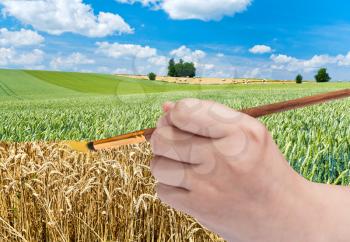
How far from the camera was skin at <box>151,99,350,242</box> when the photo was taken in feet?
2.49

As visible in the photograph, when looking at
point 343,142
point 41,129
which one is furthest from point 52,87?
point 343,142

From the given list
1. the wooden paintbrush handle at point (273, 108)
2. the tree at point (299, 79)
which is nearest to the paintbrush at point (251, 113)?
the wooden paintbrush handle at point (273, 108)

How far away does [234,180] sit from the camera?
0.77m

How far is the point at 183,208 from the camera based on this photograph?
88 cm

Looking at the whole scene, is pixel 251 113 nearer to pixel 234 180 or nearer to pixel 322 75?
pixel 234 180

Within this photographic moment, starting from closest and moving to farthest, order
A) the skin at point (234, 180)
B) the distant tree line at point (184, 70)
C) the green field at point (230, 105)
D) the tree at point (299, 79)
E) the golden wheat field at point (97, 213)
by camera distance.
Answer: the skin at point (234, 180)
the distant tree line at point (184, 70)
the golden wheat field at point (97, 213)
the green field at point (230, 105)
the tree at point (299, 79)

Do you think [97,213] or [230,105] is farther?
[230,105]

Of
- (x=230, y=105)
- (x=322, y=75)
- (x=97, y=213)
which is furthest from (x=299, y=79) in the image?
(x=97, y=213)

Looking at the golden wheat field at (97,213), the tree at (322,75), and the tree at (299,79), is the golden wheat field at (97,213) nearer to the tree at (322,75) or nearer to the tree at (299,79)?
the tree at (299,79)

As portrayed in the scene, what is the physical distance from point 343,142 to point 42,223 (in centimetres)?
359

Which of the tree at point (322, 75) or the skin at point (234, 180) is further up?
the skin at point (234, 180)

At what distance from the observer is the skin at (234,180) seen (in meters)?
0.76

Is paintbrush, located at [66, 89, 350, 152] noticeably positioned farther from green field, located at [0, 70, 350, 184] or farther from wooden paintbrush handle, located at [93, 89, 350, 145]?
green field, located at [0, 70, 350, 184]

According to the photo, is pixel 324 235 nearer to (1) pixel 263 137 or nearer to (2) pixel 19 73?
(1) pixel 263 137
